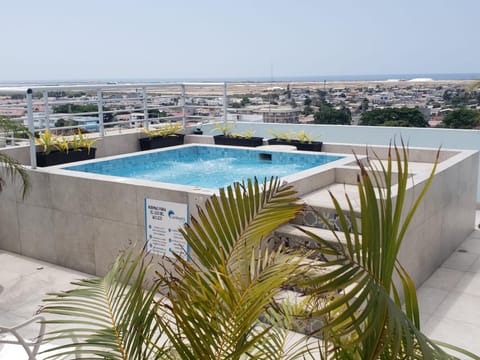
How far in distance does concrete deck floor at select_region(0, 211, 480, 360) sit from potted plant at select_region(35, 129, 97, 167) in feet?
4.19

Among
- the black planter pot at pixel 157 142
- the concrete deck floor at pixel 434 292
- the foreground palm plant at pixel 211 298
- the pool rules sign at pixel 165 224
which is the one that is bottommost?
the concrete deck floor at pixel 434 292

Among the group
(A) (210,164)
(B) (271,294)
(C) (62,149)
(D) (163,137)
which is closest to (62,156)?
(C) (62,149)

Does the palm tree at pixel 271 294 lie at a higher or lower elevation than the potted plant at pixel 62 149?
higher

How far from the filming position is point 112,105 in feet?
29.0

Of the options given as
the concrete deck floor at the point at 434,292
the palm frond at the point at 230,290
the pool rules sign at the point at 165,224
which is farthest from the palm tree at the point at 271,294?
the pool rules sign at the point at 165,224

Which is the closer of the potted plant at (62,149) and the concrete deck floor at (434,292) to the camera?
the concrete deck floor at (434,292)

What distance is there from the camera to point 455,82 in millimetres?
11625

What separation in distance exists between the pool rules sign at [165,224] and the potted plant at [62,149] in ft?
7.71

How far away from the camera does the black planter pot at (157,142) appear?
9086 millimetres

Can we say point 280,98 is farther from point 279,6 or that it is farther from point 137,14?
point 137,14

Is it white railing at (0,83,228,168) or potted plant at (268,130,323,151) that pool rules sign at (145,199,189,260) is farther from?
potted plant at (268,130,323,151)

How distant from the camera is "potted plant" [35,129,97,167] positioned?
707 cm

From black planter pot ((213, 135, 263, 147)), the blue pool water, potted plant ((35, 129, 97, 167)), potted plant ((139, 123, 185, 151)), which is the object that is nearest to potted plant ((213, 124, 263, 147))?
black planter pot ((213, 135, 263, 147))

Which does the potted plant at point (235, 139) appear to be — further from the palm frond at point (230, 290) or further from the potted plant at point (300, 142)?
the palm frond at point (230, 290)
